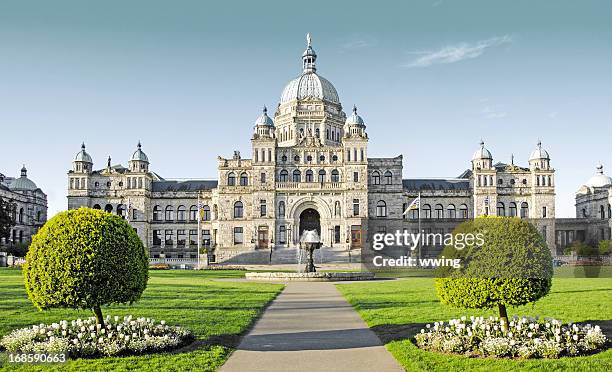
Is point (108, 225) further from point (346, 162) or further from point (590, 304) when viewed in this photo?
point (346, 162)

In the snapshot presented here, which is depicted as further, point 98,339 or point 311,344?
point 311,344

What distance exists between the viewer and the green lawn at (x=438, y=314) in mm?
13641

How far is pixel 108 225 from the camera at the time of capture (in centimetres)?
1619

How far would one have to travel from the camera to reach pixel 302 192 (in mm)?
81250

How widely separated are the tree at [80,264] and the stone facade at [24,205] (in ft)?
276

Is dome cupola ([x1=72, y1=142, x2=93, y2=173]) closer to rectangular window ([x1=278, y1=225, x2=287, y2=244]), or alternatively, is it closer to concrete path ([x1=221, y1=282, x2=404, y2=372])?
rectangular window ([x1=278, y1=225, x2=287, y2=244])

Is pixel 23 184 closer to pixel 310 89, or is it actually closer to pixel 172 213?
pixel 172 213

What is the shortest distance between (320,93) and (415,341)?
256ft

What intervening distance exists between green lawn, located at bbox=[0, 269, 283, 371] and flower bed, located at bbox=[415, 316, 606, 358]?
536 centimetres

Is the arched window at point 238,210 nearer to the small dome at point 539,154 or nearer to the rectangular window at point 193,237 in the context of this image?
the rectangular window at point 193,237

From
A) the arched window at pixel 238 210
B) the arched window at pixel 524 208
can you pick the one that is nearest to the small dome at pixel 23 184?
the arched window at pixel 238 210

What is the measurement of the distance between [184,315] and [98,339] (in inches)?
255

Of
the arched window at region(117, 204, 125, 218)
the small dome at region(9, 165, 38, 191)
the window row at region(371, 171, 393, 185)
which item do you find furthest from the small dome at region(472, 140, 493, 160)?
the small dome at region(9, 165, 38, 191)

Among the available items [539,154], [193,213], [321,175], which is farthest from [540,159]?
[193,213]
